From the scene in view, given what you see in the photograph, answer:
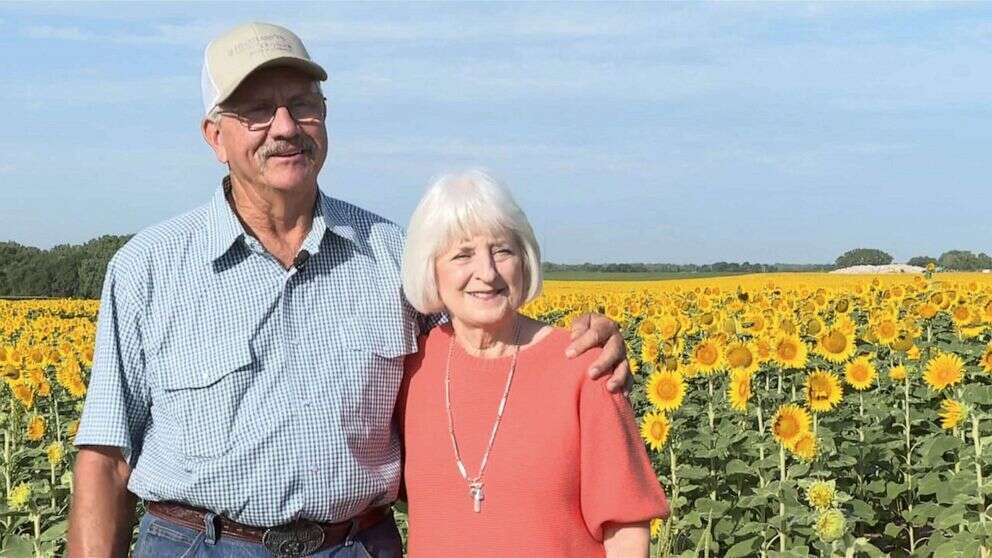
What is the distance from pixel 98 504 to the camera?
10.0 feet

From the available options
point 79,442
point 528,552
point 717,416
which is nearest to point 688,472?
point 717,416

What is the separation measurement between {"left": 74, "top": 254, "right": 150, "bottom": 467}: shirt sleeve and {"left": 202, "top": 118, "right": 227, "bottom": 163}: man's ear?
1.21ft

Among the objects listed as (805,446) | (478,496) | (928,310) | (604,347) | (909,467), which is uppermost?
(604,347)

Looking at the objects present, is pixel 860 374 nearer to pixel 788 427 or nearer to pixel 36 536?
pixel 788 427

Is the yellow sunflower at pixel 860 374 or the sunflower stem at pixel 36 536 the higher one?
the yellow sunflower at pixel 860 374

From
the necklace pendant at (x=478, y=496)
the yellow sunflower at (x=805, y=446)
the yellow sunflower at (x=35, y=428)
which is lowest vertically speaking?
the yellow sunflower at (x=35, y=428)

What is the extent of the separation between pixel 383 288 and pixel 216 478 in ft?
2.13

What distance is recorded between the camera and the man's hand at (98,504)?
3037mm

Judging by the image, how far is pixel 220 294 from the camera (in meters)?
3.05

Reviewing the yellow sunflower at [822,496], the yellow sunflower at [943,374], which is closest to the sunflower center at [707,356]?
the yellow sunflower at [943,374]

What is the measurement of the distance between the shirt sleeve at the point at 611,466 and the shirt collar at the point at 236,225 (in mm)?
805

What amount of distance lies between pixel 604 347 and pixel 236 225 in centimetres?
98

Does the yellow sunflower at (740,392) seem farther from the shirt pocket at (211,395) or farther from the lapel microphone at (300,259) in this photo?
the shirt pocket at (211,395)

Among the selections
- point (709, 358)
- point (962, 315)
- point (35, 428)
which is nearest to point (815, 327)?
point (962, 315)
